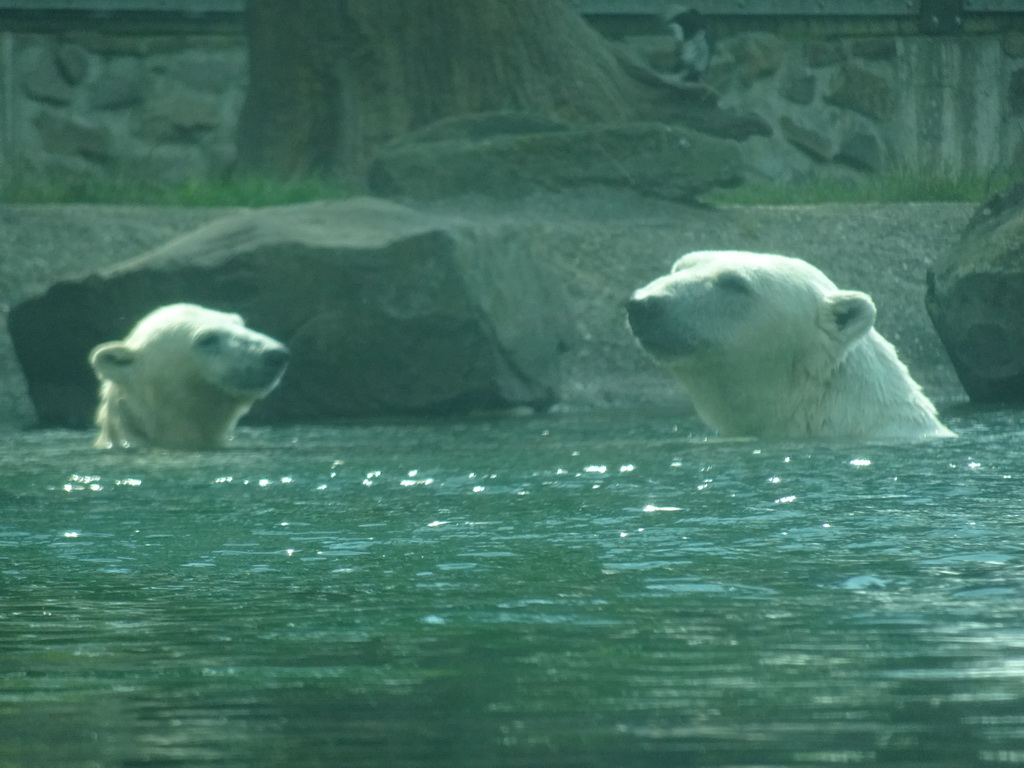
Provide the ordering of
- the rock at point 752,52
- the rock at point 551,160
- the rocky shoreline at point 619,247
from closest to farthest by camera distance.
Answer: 1. the rocky shoreline at point 619,247
2. the rock at point 551,160
3. the rock at point 752,52

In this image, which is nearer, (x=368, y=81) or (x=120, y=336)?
(x=120, y=336)

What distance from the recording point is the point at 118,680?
2336 millimetres

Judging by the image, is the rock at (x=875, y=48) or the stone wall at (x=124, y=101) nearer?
the stone wall at (x=124, y=101)

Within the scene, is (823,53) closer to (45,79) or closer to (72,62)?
(72,62)

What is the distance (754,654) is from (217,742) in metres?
0.78

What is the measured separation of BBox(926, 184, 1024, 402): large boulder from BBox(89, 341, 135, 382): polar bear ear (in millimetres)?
3729

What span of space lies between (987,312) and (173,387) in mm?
3645

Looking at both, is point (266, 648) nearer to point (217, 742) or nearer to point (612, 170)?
point (217, 742)

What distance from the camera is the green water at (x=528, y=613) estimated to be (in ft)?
6.40

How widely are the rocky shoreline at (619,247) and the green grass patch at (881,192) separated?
304mm

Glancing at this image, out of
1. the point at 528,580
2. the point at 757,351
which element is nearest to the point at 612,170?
the point at 757,351

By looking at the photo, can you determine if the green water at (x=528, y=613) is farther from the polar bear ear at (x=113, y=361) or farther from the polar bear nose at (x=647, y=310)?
the polar bear ear at (x=113, y=361)

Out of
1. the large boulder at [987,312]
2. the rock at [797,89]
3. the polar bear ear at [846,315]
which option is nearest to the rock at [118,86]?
the rock at [797,89]

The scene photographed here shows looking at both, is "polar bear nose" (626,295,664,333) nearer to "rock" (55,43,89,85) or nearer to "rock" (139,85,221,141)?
"rock" (139,85,221,141)
